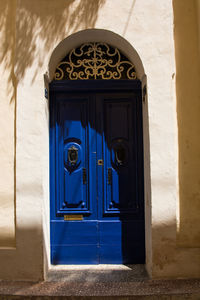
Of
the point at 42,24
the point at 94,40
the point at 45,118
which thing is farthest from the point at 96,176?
the point at 42,24

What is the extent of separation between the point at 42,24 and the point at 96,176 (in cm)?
223

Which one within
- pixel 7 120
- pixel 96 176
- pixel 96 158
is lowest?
pixel 96 176

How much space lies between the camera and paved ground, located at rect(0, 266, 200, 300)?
371 centimetres

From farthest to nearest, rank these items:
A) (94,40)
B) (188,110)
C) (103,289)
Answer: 1. (94,40)
2. (188,110)
3. (103,289)

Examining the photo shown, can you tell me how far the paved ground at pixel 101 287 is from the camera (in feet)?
12.2

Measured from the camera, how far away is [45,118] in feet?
14.4

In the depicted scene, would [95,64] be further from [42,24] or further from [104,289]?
[104,289]

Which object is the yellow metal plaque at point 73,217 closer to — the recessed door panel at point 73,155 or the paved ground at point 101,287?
the recessed door panel at point 73,155

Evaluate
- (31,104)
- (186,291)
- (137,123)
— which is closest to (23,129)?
(31,104)

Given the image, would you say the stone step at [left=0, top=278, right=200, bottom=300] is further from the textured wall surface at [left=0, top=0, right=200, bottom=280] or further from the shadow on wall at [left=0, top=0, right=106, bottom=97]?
the shadow on wall at [left=0, top=0, right=106, bottom=97]

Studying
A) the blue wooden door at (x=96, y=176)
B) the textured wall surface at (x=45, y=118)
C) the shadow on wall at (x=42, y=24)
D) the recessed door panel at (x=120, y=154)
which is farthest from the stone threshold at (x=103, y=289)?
the shadow on wall at (x=42, y=24)

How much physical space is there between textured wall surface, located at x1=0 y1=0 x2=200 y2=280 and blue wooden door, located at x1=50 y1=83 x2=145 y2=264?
0.35 metres

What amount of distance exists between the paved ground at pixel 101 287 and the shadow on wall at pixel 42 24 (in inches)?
105

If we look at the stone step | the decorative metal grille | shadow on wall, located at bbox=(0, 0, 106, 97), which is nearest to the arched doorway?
the decorative metal grille
